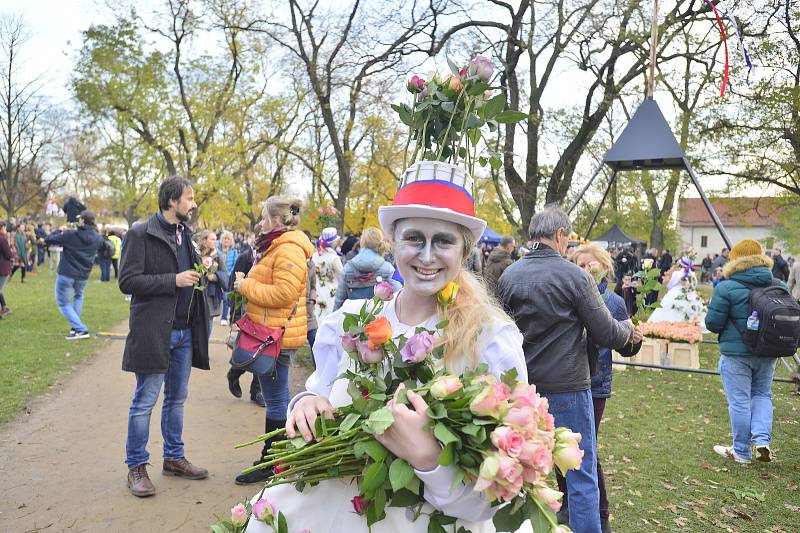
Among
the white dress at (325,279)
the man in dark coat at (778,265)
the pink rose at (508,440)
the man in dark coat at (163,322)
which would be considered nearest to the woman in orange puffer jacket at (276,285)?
the man in dark coat at (163,322)

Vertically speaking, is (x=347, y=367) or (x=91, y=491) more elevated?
(x=347, y=367)

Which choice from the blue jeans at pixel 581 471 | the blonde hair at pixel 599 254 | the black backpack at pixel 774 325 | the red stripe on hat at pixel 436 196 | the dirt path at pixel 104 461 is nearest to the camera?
the red stripe on hat at pixel 436 196

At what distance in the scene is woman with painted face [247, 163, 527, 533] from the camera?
1.96 metres

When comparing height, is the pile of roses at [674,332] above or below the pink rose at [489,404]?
below

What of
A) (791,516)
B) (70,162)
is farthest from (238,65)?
(70,162)

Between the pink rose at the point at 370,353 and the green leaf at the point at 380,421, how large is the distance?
0.24 m

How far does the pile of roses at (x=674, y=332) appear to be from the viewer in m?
9.79

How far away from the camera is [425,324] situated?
84.9 inches

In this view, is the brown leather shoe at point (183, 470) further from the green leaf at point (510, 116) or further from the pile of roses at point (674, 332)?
the pile of roses at point (674, 332)

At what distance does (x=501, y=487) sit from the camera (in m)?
1.55

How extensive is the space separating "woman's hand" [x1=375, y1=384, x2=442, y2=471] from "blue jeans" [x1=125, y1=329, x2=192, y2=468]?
3.20 m

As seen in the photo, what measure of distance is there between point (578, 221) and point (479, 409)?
32.2 m

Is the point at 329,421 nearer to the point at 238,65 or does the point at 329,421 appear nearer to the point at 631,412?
the point at 631,412

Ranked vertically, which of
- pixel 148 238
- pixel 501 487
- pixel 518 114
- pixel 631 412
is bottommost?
pixel 631 412
